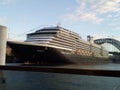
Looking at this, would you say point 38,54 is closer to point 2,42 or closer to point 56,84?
Result: point 56,84

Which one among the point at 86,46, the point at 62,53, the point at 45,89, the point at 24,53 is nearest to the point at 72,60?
the point at 62,53

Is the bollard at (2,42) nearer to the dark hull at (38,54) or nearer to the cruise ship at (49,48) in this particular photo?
Answer: the cruise ship at (49,48)

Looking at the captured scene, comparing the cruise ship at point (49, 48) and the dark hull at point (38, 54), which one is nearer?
the dark hull at point (38, 54)

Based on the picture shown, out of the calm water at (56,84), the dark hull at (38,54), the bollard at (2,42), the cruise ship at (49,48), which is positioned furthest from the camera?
the cruise ship at (49,48)

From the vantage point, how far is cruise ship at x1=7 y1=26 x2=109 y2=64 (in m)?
77.4

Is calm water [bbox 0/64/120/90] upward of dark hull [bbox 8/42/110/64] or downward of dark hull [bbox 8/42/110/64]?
downward

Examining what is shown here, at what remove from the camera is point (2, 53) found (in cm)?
1802

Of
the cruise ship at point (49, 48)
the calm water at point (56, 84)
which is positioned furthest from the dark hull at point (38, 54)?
the calm water at point (56, 84)

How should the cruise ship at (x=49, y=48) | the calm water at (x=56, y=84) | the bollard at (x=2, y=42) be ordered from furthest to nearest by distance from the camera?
1. the cruise ship at (x=49, y=48)
2. the calm water at (x=56, y=84)
3. the bollard at (x=2, y=42)

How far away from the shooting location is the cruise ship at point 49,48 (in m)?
77.4

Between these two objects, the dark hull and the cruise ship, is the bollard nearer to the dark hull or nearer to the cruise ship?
the cruise ship

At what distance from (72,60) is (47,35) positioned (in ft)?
39.3

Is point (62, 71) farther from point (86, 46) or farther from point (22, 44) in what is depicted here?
point (86, 46)

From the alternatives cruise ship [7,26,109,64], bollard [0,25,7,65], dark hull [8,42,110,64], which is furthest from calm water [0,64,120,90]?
cruise ship [7,26,109,64]
